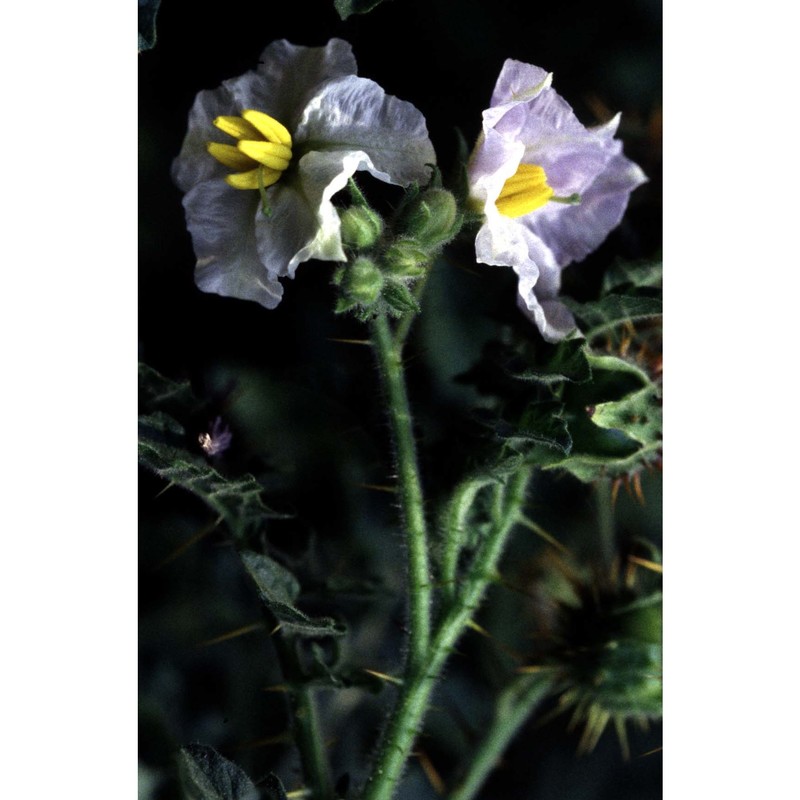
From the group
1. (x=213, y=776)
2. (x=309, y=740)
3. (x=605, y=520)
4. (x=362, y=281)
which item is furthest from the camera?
(x=605, y=520)

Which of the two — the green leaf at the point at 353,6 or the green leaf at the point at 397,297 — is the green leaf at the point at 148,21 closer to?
the green leaf at the point at 353,6

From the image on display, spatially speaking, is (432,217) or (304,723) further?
(304,723)

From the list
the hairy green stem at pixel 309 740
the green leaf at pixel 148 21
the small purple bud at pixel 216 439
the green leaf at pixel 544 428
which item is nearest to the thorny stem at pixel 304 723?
the hairy green stem at pixel 309 740

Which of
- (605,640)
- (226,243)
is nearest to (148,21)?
(226,243)

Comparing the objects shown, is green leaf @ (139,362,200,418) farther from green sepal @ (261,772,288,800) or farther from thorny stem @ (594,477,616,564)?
thorny stem @ (594,477,616,564)

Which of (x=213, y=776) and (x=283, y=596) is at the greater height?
(x=283, y=596)

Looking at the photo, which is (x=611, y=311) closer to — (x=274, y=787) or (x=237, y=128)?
(x=237, y=128)
